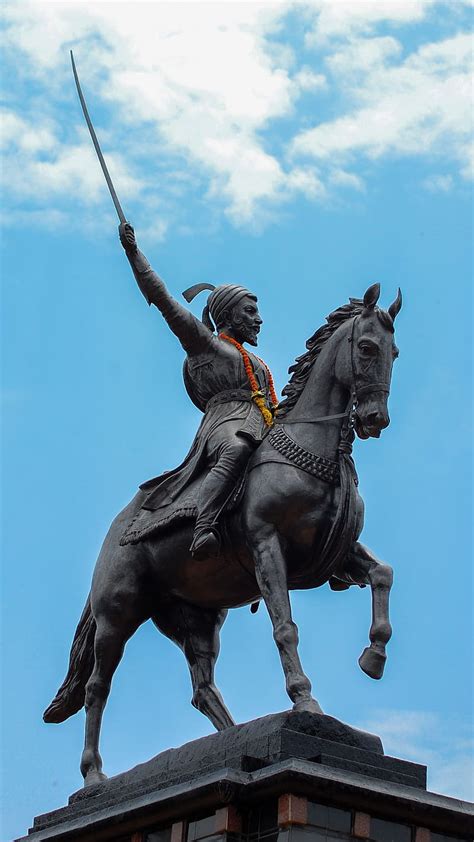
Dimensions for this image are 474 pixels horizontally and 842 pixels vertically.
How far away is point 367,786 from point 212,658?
10.3 feet

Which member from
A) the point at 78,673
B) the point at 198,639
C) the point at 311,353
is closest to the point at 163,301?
the point at 311,353

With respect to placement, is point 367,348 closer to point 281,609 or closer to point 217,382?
point 217,382

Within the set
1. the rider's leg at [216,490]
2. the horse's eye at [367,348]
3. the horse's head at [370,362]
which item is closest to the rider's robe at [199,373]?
the rider's leg at [216,490]

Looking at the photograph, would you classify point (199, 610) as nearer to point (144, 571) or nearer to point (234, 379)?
point (144, 571)

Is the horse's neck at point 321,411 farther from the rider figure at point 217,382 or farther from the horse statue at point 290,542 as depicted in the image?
the rider figure at point 217,382

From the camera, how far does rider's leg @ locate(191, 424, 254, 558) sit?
12.6 meters

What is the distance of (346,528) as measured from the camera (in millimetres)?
12492

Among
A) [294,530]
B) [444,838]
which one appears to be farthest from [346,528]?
[444,838]

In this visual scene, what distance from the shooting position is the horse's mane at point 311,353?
1300 cm

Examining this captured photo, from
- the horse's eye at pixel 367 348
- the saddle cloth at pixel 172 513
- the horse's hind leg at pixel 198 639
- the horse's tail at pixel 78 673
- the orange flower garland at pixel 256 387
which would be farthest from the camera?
the horse's tail at pixel 78 673

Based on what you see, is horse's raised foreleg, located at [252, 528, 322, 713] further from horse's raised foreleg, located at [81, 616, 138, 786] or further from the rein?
horse's raised foreleg, located at [81, 616, 138, 786]

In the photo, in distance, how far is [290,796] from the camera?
10.8 meters

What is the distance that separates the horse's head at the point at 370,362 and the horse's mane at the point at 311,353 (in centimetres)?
32

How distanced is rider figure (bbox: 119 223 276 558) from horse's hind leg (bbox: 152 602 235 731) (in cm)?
110
